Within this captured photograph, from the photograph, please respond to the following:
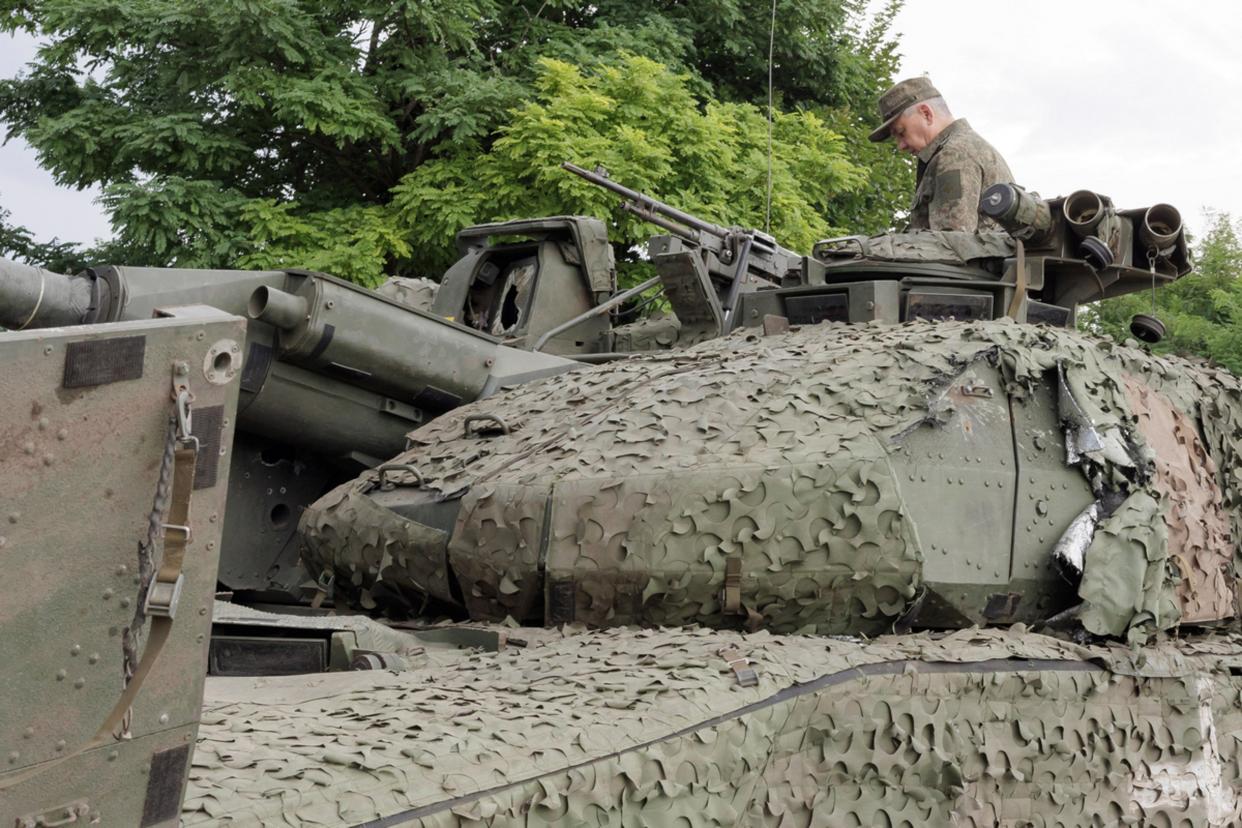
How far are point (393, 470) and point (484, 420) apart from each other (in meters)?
0.39

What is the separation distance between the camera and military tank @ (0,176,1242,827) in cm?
302

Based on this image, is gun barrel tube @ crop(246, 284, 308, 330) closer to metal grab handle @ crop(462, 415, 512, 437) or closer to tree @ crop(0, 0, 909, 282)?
metal grab handle @ crop(462, 415, 512, 437)

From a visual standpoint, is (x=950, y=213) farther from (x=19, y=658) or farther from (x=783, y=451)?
(x=19, y=658)

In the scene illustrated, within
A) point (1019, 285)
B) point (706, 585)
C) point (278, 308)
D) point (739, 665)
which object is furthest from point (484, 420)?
point (1019, 285)

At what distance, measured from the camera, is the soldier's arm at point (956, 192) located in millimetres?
7195

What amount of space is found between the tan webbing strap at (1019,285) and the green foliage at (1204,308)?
560 inches

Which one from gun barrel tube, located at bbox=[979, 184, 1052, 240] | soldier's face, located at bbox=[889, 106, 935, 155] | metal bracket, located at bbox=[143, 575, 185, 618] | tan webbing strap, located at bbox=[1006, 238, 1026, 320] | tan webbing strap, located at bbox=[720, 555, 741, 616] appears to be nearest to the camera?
metal bracket, located at bbox=[143, 575, 185, 618]

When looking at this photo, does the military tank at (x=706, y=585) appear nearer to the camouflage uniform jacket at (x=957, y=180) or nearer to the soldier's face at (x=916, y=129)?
the camouflage uniform jacket at (x=957, y=180)

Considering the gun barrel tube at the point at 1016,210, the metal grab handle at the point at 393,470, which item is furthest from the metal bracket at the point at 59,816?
the gun barrel tube at the point at 1016,210

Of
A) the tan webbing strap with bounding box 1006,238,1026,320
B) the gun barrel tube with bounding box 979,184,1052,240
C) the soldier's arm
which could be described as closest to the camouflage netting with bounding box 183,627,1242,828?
the tan webbing strap with bounding box 1006,238,1026,320

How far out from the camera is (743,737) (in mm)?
4094

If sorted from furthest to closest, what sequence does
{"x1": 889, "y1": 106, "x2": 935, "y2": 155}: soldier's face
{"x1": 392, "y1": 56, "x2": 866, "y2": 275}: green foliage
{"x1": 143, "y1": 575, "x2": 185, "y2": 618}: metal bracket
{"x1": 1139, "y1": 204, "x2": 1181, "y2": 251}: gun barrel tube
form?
{"x1": 392, "y1": 56, "x2": 866, "y2": 275}: green foliage
{"x1": 889, "y1": 106, "x2": 935, "y2": 155}: soldier's face
{"x1": 1139, "y1": 204, "x2": 1181, "y2": 251}: gun barrel tube
{"x1": 143, "y1": 575, "x2": 185, "y2": 618}: metal bracket

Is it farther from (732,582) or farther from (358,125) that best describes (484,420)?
(358,125)

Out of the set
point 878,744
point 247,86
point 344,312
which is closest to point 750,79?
point 247,86
